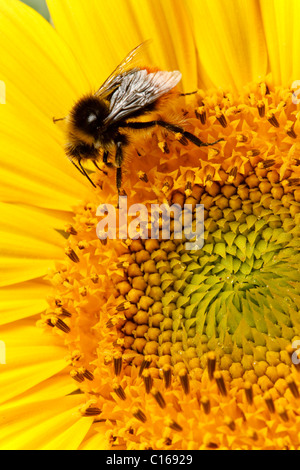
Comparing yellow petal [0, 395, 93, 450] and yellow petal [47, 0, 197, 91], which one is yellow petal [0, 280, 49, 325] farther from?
yellow petal [47, 0, 197, 91]

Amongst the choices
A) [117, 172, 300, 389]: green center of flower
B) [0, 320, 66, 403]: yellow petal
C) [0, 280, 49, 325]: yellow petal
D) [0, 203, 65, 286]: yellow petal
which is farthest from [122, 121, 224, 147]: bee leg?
[0, 320, 66, 403]: yellow petal

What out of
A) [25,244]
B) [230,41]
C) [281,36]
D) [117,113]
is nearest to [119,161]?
[117,113]

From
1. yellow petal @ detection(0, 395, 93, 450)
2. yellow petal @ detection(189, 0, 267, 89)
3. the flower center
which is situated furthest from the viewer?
yellow petal @ detection(189, 0, 267, 89)

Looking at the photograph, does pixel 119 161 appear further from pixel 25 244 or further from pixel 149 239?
pixel 25 244

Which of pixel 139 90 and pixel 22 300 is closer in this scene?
pixel 139 90

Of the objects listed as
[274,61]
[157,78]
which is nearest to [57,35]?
[157,78]

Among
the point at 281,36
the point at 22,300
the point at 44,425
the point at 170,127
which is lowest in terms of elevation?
the point at 44,425

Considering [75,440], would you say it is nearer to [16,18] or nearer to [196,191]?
[196,191]

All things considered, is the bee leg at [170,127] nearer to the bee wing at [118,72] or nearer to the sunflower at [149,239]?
the sunflower at [149,239]
